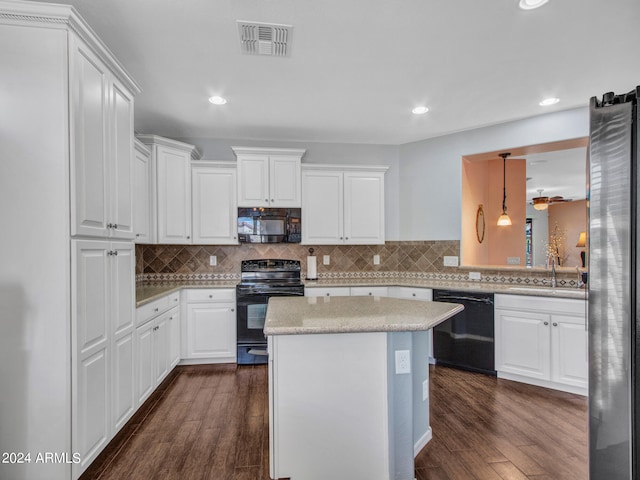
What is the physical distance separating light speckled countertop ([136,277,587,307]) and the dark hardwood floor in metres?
0.89

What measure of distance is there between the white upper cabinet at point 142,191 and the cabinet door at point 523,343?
364cm

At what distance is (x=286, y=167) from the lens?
12.8ft

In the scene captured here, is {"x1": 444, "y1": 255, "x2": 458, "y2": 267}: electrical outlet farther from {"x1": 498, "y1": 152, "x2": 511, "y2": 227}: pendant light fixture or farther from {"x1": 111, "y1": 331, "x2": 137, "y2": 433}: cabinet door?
{"x1": 111, "y1": 331, "x2": 137, "y2": 433}: cabinet door

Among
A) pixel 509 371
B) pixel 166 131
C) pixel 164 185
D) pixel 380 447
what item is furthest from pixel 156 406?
pixel 509 371

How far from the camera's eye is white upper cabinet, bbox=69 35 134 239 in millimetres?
1668

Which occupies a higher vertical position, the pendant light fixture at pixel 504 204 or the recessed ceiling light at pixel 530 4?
the recessed ceiling light at pixel 530 4

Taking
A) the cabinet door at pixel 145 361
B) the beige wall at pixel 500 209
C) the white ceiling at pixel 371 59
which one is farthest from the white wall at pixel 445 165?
the cabinet door at pixel 145 361

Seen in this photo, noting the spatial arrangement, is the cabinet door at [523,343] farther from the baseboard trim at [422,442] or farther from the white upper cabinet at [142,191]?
the white upper cabinet at [142,191]

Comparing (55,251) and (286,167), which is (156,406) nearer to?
(55,251)

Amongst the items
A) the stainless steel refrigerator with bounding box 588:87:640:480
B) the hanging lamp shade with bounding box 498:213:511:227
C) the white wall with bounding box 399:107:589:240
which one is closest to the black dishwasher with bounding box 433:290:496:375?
the white wall with bounding box 399:107:589:240

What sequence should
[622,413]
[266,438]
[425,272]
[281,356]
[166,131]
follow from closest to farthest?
[622,413] < [281,356] < [266,438] < [166,131] < [425,272]

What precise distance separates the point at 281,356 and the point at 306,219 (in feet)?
8.17

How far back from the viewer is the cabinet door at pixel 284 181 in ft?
12.7

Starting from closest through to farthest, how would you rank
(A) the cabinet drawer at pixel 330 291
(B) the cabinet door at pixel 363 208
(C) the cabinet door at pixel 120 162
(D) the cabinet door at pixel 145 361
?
(C) the cabinet door at pixel 120 162 → (D) the cabinet door at pixel 145 361 → (A) the cabinet drawer at pixel 330 291 → (B) the cabinet door at pixel 363 208
